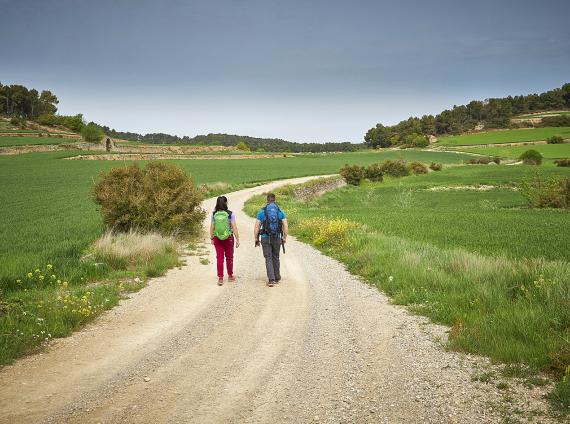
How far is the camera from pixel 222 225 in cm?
1168

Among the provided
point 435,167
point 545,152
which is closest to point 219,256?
point 435,167

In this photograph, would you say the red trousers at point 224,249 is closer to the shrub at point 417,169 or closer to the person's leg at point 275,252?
the person's leg at point 275,252

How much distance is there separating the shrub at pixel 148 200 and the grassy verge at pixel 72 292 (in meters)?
2.86

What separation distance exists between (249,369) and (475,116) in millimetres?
215179

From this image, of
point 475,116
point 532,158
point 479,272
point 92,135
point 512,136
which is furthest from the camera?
point 475,116

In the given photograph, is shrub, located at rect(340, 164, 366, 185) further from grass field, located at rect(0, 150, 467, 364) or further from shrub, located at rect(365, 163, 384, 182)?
grass field, located at rect(0, 150, 467, 364)

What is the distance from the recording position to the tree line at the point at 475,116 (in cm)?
17960

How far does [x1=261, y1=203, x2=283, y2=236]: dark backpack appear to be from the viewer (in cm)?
1154

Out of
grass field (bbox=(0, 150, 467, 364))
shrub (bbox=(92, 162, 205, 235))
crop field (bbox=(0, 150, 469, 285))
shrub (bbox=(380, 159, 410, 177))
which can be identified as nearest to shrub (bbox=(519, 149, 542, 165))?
shrub (bbox=(380, 159, 410, 177))

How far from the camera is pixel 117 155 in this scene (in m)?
94.9

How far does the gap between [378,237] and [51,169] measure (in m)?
65.8

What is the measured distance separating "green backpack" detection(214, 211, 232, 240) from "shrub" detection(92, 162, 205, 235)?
766cm

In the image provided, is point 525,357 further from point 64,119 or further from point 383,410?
point 64,119

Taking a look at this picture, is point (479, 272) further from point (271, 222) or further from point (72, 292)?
point (72, 292)
